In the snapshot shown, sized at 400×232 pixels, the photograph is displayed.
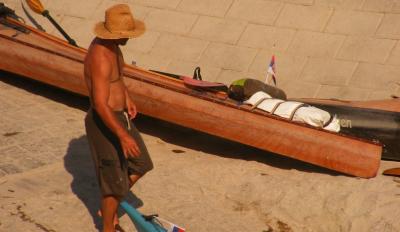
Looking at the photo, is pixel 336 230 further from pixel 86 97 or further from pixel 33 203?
pixel 86 97

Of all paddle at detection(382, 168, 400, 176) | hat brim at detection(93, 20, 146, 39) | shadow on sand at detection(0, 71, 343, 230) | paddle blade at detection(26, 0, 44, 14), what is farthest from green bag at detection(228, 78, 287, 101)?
paddle blade at detection(26, 0, 44, 14)

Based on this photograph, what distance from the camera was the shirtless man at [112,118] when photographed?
16.0 feet

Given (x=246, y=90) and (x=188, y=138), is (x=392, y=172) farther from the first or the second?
(x=188, y=138)

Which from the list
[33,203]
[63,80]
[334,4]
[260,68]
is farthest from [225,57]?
[33,203]

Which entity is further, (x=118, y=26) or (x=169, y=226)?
(x=169, y=226)

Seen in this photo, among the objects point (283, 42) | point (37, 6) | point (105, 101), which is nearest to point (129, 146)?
point (105, 101)

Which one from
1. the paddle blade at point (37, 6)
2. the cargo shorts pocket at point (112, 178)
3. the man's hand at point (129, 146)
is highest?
the paddle blade at point (37, 6)

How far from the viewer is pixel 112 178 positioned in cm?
516

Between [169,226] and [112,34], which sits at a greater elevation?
[112,34]

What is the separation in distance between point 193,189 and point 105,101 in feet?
6.31

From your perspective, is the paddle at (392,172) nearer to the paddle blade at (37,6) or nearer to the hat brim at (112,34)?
the hat brim at (112,34)

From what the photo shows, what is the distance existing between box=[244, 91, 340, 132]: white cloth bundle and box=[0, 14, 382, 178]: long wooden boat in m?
0.11

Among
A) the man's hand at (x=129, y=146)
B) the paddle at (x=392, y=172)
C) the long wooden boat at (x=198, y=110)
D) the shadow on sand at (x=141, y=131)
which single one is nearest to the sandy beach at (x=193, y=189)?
the shadow on sand at (x=141, y=131)

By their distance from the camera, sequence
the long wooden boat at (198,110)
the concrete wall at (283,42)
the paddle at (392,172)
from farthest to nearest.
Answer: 1. the concrete wall at (283,42)
2. the paddle at (392,172)
3. the long wooden boat at (198,110)
